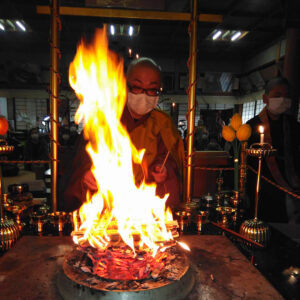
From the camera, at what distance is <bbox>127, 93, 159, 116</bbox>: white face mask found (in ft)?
9.08

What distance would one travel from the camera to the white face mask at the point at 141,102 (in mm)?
2768

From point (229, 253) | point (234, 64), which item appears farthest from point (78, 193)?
point (234, 64)

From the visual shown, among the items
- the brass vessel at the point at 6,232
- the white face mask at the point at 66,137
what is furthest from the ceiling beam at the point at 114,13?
the white face mask at the point at 66,137

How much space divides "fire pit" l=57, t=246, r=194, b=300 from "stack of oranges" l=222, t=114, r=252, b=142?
1386 mm

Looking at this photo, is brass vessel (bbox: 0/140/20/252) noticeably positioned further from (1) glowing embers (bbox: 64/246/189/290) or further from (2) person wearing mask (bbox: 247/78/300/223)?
(2) person wearing mask (bbox: 247/78/300/223)

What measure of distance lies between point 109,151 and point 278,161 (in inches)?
96.3

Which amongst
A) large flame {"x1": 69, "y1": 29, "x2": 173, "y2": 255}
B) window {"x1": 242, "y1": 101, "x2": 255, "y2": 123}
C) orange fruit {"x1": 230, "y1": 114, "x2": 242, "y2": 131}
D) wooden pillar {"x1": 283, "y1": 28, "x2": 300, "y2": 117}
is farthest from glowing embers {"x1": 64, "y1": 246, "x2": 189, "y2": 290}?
window {"x1": 242, "y1": 101, "x2": 255, "y2": 123}

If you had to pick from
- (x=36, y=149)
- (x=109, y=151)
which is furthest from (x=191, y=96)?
(x=36, y=149)

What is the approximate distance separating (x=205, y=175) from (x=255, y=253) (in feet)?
7.51

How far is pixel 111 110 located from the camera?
2664 mm

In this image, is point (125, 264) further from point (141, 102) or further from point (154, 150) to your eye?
point (141, 102)

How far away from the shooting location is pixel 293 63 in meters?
5.66

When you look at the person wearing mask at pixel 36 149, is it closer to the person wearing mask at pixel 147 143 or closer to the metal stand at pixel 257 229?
the person wearing mask at pixel 147 143

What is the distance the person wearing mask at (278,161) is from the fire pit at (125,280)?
1.94 metres
